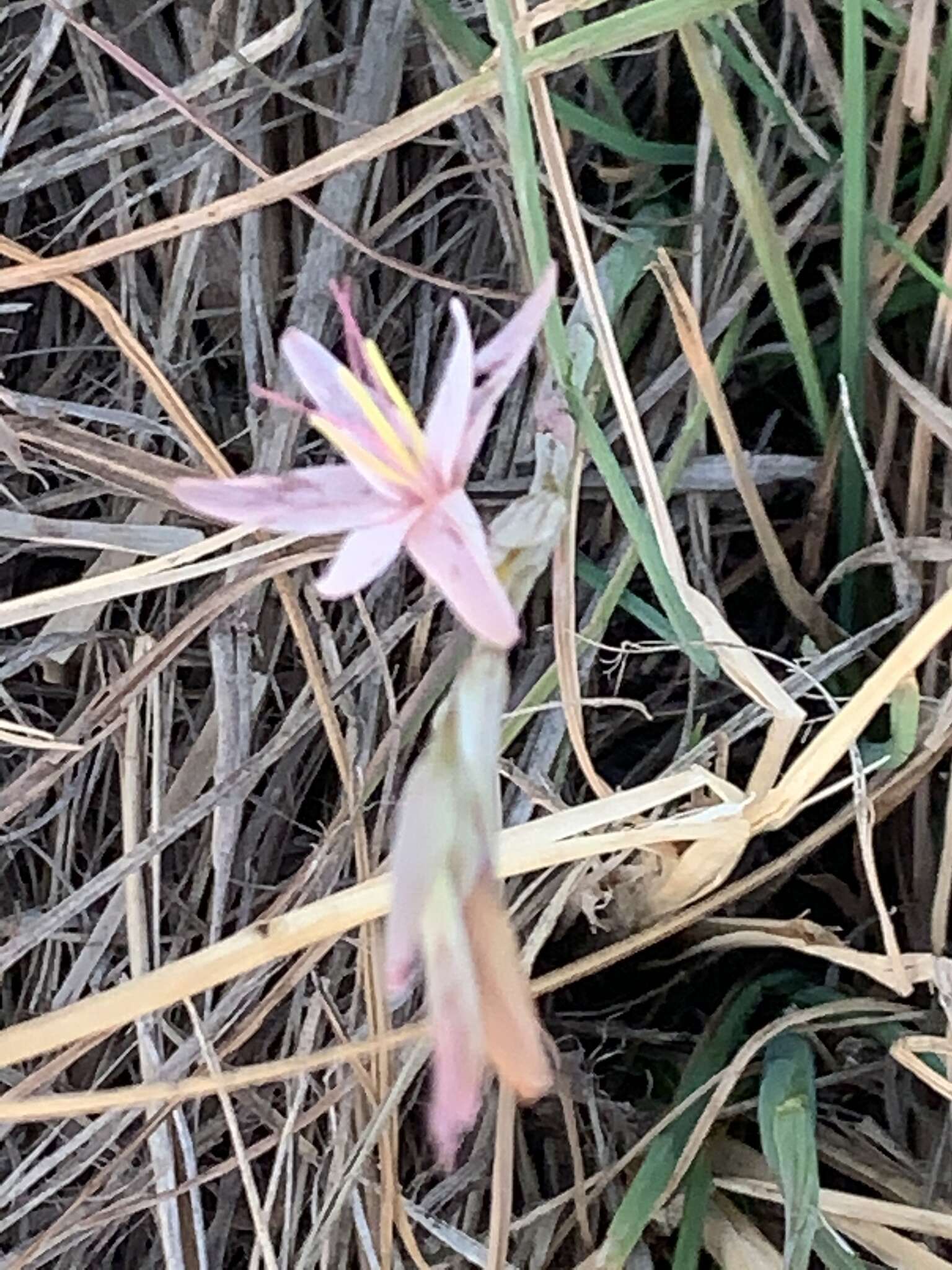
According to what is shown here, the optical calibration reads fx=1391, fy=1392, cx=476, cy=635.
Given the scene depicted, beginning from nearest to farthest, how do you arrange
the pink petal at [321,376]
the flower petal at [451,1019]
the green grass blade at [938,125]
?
the flower petal at [451,1019]
the pink petal at [321,376]
the green grass blade at [938,125]

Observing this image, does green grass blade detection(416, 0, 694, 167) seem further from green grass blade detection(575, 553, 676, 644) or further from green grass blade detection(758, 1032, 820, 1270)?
green grass blade detection(758, 1032, 820, 1270)

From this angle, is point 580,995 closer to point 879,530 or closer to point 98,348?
point 879,530

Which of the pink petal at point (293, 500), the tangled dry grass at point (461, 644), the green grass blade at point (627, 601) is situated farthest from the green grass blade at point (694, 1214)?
the pink petal at point (293, 500)

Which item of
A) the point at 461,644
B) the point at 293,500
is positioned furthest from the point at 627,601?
the point at 293,500

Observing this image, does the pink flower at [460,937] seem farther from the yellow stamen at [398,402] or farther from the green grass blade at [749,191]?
the green grass blade at [749,191]

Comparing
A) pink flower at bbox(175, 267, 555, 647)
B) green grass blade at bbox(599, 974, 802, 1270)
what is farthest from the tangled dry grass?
pink flower at bbox(175, 267, 555, 647)

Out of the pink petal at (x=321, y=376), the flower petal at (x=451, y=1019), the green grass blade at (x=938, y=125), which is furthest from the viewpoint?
the green grass blade at (x=938, y=125)

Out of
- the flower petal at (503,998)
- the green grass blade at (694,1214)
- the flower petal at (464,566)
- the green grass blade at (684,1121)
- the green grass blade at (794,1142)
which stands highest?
the flower petal at (464,566)
